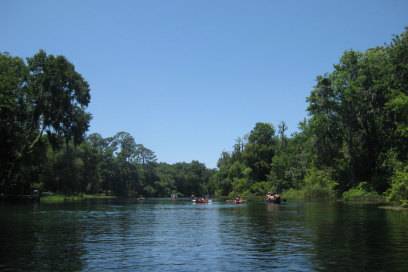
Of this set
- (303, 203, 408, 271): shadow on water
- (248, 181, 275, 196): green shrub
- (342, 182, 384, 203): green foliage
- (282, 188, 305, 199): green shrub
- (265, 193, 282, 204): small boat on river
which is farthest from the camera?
(248, 181, 275, 196): green shrub

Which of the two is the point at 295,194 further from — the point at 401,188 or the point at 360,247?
the point at 360,247

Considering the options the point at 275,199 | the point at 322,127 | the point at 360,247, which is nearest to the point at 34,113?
the point at 275,199

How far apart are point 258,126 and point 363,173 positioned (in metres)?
63.5

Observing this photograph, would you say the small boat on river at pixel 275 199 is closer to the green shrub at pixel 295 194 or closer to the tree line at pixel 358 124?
the tree line at pixel 358 124

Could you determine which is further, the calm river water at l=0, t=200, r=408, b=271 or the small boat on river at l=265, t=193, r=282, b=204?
the small boat on river at l=265, t=193, r=282, b=204

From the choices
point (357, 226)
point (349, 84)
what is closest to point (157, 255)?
point (357, 226)

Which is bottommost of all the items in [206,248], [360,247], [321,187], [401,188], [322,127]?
[206,248]

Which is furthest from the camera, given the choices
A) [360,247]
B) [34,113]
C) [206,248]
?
[34,113]

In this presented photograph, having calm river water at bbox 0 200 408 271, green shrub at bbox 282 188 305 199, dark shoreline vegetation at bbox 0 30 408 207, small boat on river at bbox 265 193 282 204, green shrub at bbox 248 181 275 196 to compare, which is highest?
dark shoreline vegetation at bbox 0 30 408 207

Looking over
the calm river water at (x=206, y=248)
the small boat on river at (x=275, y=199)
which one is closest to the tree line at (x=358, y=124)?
the small boat on river at (x=275, y=199)

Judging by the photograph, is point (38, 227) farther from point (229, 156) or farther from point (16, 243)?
point (229, 156)

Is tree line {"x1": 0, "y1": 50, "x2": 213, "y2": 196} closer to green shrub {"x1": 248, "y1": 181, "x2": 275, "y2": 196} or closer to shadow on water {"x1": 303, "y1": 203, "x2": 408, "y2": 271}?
shadow on water {"x1": 303, "y1": 203, "x2": 408, "y2": 271}

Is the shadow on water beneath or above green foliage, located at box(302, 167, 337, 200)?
beneath

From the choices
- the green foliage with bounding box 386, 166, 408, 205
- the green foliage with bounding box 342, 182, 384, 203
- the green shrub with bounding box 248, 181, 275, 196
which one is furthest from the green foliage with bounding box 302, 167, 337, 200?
the green foliage with bounding box 386, 166, 408, 205
